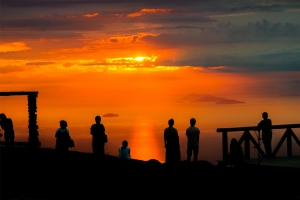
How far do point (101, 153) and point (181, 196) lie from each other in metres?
5.41

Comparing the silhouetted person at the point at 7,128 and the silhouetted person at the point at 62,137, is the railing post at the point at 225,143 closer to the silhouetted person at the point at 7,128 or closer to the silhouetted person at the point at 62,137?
the silhouetted person at the point at 62,137

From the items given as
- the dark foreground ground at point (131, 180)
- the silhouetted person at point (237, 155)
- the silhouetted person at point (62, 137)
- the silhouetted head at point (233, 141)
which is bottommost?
the dark foreground ground at point (131, 180)

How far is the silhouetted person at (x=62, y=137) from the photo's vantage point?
2490 cm

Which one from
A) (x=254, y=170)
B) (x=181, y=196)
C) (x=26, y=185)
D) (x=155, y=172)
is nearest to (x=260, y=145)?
(x=254, y=170)

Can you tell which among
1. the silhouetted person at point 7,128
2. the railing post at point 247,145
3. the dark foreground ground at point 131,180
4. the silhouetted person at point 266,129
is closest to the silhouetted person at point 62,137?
the dark foreground ground at point 131,180

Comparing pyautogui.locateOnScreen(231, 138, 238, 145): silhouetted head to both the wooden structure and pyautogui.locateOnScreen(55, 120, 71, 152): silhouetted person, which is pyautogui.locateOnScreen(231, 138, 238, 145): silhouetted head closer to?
pyautogui.locateOnScreen(55, 120, 71, 152): silhouetted person

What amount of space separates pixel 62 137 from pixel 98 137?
1.36 meters

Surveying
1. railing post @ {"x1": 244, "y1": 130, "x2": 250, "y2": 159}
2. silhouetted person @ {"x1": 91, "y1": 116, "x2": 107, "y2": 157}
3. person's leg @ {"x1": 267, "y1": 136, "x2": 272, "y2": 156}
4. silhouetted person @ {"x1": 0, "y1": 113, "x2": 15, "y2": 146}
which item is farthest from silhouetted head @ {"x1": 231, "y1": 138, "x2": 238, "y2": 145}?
silhouetted person @ {"x1": 0, "y1": 113, "x2": 15, "y2": 146}

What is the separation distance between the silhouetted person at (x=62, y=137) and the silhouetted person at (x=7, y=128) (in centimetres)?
539

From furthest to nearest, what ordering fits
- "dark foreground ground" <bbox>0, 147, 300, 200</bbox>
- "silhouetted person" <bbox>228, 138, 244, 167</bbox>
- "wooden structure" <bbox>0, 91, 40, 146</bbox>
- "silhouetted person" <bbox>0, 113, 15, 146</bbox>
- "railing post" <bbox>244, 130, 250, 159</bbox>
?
"wooden structure" <bbox>0, 91, 40, 146</bbox>
"silhouetted person" <bbox>0, 113, 15, 146</bbox>
"railing post" <bbox>244, 130, 250, 159</bbox>
"silhouetted person" <bbox>228, 138, 244, 167</bbox>
"dark foreground ground" <bbox>0, 147, 300, 200</bbox>

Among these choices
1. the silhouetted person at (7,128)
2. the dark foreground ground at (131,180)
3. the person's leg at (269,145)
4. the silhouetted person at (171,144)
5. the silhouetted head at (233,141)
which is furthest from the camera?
the silhouetted person at (7,128)

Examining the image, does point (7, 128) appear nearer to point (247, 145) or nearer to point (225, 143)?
point (225, 143)

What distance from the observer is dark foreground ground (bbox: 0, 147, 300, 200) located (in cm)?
2220

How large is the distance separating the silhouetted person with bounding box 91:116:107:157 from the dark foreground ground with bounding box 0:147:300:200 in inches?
30.9
